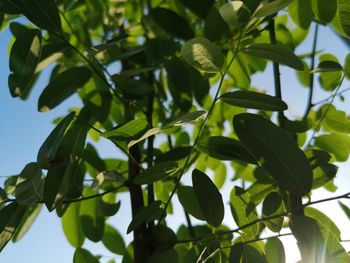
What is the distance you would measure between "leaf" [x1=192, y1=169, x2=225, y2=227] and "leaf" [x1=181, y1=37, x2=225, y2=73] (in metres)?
0.15

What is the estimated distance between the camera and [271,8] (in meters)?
0.58

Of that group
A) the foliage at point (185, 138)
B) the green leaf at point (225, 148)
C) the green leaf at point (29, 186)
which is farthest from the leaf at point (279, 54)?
the green leaf at point (29, 186)

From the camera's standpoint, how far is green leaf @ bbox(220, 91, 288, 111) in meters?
0.58

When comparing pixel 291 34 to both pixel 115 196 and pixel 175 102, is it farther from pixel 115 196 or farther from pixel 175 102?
pixel 115 196

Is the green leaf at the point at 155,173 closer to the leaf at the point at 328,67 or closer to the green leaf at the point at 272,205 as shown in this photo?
the green leaf at the point at 272,205

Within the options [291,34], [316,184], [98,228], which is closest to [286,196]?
[316,184]

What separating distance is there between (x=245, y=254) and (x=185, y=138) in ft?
1.73

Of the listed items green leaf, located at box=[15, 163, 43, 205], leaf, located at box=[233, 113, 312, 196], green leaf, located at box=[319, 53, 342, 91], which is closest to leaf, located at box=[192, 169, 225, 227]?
leaf, located at box=[233, 113, 312, 196]

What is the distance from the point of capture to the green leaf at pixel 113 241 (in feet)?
3.11

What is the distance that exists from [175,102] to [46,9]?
0.35m

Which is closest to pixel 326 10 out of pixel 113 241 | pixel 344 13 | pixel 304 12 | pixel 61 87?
pixel 304 12

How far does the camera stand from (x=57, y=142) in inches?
23.6

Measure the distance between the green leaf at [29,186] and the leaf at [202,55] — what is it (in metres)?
0.26

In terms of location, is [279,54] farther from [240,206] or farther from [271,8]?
[240,206]
